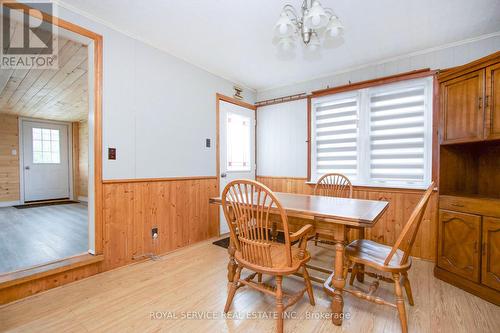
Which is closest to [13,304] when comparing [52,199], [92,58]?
[92,58]

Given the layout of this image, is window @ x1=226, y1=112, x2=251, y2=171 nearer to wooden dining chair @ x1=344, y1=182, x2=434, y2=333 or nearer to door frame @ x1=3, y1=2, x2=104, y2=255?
door frame @ x1=3, y1=2, x2=104, y2=255

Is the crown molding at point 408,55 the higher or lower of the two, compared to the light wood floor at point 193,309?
higher

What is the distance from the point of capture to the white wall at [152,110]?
2285mm

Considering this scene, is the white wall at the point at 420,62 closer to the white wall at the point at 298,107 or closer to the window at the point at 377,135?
the white wall at the point at 298,107

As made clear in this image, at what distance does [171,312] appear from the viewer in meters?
1.66

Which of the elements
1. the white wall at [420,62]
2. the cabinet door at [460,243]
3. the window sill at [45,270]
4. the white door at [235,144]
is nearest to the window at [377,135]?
the white wall at [420,62]

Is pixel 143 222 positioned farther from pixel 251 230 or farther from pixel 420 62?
pixel 420 62

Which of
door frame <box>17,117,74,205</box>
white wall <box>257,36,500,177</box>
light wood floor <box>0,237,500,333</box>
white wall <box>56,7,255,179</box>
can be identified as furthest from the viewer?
door frame <box>17,117,74,205</box>

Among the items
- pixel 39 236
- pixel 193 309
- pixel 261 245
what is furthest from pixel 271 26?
pixel 39 236

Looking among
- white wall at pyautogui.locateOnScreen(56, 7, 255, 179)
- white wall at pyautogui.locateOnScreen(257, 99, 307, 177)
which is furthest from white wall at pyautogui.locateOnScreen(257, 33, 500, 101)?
white wall at pyautogui.locateOnScreen(56, 7, 255, 179)

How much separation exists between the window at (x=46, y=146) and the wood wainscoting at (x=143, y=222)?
214 inches

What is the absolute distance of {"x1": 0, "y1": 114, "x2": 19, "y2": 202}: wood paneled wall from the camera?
17.8 ft

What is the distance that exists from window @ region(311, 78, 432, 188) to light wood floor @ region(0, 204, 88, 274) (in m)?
3.34

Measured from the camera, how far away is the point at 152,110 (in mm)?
2639
